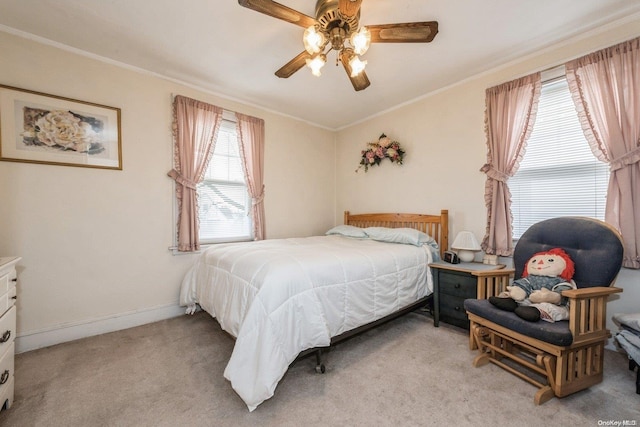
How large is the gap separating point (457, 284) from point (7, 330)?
333cm

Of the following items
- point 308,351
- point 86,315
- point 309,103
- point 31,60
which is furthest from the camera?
point 309,103

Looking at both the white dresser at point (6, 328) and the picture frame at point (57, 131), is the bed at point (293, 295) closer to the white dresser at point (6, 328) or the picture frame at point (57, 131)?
the white dresser at point (6, 328)

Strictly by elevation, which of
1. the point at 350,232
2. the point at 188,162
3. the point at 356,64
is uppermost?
the point at 356,64

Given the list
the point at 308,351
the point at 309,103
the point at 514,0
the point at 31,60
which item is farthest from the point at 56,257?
the point at 514,0

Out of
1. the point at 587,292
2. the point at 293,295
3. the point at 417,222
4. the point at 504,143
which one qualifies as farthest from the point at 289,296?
the point at 504,143

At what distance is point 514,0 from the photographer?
188 cm

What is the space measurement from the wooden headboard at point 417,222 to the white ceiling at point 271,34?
1644 millimetres

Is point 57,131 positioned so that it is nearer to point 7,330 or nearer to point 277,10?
point 7,330

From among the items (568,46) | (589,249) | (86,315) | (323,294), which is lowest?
(86,315)

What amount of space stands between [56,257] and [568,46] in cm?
506

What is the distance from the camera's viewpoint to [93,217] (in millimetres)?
2508

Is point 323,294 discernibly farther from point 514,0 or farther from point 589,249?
point 514,0

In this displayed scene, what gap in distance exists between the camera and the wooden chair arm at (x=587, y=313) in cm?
153

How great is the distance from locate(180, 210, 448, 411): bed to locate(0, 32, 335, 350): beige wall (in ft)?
1.72
